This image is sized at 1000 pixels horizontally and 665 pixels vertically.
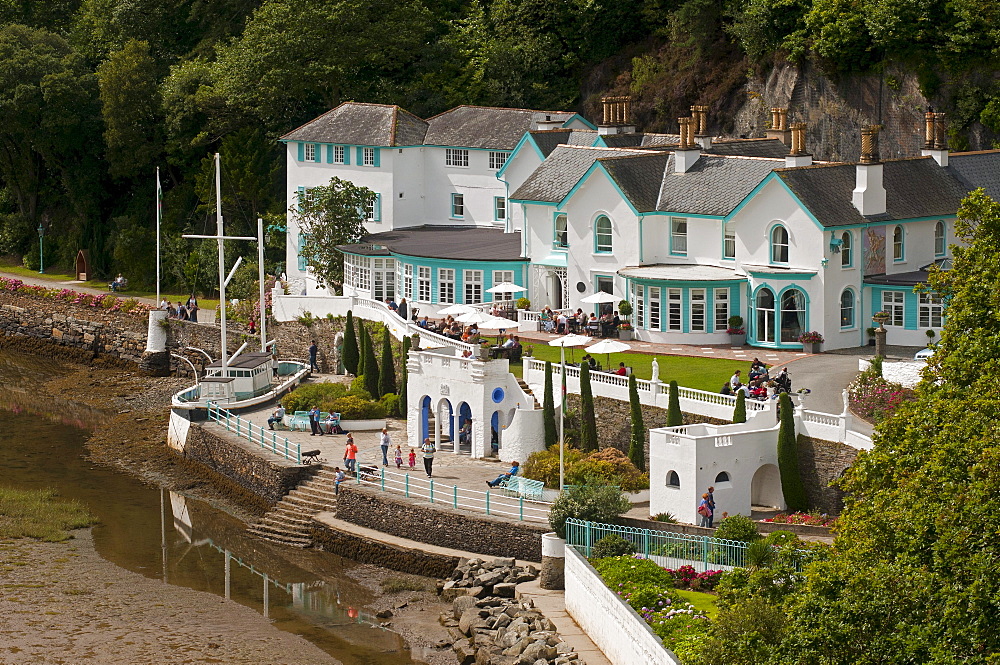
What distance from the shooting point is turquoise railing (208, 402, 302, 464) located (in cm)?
5612

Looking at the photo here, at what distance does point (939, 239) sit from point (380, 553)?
24.6 metres

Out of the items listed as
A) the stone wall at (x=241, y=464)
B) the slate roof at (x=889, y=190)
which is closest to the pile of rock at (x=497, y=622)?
the stone wall at (x=241, y=464)

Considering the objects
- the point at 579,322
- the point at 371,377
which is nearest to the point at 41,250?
the point at 371,377

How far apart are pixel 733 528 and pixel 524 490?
8.35 m

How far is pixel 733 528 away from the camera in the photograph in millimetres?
42812

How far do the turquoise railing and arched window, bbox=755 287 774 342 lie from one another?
52.6ft

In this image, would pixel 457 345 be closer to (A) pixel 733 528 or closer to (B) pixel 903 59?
(A) pixel 733 528

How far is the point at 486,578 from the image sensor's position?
44844 mm

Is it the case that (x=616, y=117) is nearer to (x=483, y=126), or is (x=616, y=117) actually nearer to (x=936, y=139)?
(x=483, y=126)

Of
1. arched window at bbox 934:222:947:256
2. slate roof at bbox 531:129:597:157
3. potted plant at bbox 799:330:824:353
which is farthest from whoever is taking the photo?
slate roof at bbox 531:129:597:157

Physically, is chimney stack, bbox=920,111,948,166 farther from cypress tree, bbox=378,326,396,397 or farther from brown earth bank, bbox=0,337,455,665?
brown earth bank, bbox=0,337,455,665

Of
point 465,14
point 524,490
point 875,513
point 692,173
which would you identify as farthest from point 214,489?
point 465,14

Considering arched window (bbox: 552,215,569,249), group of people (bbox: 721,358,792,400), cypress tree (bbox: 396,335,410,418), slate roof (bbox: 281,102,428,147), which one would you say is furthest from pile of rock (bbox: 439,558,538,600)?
slate roof (bbox: 281,102,428,147)

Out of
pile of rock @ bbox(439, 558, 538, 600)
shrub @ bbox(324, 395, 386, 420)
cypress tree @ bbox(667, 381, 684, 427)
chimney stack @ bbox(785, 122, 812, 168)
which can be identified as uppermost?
chimney stack @ bbox(785, 122, 812, 168)
